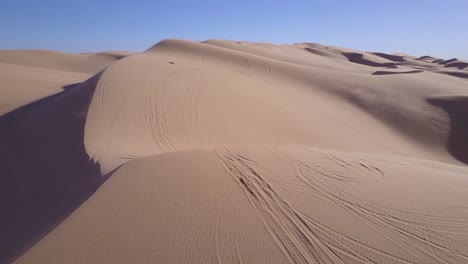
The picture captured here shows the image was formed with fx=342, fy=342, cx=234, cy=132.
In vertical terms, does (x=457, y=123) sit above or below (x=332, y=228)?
below

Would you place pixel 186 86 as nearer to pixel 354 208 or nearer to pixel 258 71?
pixel 258 71

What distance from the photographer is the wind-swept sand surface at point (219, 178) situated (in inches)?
126

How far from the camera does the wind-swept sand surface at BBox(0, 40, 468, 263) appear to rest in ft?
10.5

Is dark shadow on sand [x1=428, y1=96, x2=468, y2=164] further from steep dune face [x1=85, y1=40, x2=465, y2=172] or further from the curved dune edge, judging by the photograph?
the curved dune edge

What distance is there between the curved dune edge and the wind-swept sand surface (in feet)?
0.06

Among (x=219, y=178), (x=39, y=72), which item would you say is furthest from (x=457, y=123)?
(x=39, y=72)

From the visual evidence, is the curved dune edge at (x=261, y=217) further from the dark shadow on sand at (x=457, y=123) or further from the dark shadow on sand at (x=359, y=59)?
the dark shadow on sand at (x=359, y=59)

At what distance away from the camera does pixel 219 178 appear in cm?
Answer: 450

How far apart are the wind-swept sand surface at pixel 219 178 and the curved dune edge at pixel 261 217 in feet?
0.06

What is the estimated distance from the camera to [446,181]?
16.0ft

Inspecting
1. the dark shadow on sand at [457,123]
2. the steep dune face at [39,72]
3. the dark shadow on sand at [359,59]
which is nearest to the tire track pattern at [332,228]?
the dark shadow on sand at [457,123]

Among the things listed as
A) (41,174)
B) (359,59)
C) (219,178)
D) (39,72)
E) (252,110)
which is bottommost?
(41,174)

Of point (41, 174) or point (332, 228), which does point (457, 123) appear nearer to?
point (332, 228)

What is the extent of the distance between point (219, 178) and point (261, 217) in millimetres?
1029
